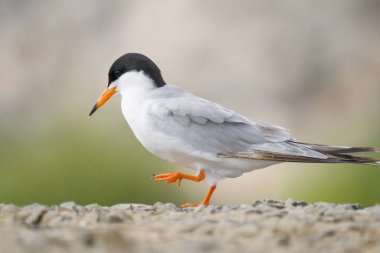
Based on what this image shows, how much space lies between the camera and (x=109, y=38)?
59.6 feet

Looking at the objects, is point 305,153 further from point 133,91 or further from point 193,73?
point 193,73

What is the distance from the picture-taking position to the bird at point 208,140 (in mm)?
6207

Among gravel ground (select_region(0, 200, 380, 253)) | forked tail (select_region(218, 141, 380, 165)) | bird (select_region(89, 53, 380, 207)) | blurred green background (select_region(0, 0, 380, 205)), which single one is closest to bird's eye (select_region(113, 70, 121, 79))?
bird (select_region(89, 53, 380, 207))

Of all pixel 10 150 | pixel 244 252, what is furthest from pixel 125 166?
pixel 244 252

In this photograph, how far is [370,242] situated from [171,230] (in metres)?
0.97

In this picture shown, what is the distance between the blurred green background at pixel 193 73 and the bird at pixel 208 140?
4.63 meters

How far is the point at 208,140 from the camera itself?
20.6 feet

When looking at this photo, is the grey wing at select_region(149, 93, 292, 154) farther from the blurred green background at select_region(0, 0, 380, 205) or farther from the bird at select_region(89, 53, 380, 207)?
the blurred green background at select_region(0, 0, 380, 205)

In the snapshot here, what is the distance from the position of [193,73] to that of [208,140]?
10420 mm

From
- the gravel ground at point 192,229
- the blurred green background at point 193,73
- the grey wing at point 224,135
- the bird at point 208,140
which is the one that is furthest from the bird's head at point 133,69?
the blurred green background at point 193,73

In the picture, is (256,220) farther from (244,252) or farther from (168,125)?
(168,125)

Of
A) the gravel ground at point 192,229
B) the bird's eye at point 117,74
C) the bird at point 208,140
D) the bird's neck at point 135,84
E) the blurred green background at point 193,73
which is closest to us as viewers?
the gravel ground at point 192,229

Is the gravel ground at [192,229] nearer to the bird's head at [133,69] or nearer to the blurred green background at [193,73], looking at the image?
the bird's head at [133,69]

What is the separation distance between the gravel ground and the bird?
24.9 inches
